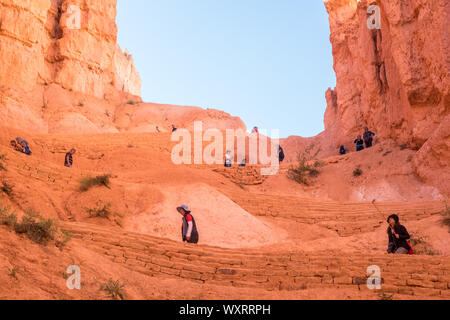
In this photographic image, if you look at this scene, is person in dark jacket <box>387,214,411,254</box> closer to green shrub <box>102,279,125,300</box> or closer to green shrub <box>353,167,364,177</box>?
green shrub <box>102,279,125,300</box>

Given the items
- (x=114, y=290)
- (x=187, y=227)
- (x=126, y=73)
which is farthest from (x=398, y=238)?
(x=126, y=73)

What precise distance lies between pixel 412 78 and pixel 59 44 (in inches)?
912

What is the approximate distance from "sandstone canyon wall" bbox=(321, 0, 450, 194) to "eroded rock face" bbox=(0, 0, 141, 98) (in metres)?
18.7

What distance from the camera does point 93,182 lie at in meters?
11.4

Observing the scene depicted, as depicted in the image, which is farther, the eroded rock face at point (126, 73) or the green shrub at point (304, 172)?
the eroded rock face at point (126, 73)

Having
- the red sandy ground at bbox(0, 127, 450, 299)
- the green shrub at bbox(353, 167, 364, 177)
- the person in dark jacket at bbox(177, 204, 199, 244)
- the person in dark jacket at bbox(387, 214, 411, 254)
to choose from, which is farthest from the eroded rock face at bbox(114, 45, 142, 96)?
the person in dark jacket at bbox(387, 214, 411, 254)

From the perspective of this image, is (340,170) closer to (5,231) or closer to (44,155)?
(44,155)

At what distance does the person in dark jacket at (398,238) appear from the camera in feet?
26.0

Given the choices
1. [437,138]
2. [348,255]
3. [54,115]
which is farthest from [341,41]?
[348,255]

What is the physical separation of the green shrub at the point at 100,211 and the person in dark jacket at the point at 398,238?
6493 mm

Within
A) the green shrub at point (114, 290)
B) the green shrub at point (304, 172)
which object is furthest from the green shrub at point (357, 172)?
the green shrub at point (114, 290)

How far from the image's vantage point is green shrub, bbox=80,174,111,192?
11219mm

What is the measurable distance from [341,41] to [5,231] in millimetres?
26358

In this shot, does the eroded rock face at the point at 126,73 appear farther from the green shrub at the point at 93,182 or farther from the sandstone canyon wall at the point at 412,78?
the green shrub at the point at 93,182
